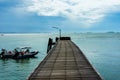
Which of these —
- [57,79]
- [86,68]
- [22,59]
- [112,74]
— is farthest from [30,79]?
[22,59]

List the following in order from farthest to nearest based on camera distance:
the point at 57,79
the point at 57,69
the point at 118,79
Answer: the point at 118,79
the point at 57,69
the point at 57,79

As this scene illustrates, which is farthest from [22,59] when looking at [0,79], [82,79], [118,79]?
[82,79]

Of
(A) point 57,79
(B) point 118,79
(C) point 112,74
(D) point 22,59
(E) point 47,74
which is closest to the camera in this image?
(A) point 57,79

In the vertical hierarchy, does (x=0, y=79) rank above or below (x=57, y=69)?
below

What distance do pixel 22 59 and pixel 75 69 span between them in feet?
146

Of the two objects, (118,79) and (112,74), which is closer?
(118,79)

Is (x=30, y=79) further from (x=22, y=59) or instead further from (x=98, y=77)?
(x=22, y=59)

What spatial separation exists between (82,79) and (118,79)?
19951mm

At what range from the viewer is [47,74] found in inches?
732

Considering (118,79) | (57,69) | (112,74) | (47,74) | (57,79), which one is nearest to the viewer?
(57,79)

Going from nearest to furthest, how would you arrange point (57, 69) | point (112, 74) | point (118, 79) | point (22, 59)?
point (57, 69)
point (118, 79)
point (112, 74)
point (22, 59)

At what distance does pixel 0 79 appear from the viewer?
3781 cm

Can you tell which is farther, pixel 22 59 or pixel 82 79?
pixel 22 59

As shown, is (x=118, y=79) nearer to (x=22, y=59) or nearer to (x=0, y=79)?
(x=0, y=79)
